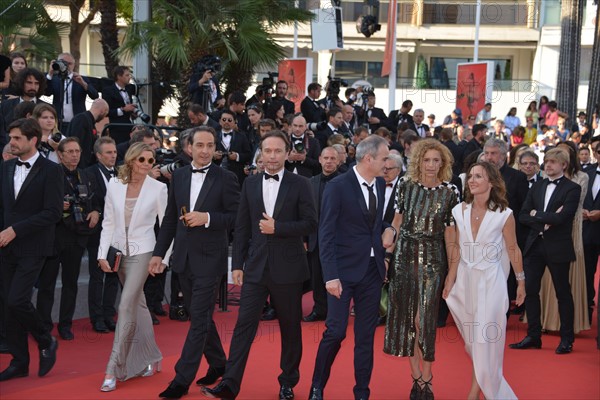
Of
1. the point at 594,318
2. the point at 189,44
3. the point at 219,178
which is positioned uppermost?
the point at 189,44

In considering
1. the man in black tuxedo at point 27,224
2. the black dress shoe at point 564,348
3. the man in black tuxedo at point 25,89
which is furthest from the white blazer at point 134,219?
the black dress shoe at point 564,348

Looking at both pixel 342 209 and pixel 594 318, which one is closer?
pixel 342 209

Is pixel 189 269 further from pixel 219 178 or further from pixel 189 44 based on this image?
pixel 189 44

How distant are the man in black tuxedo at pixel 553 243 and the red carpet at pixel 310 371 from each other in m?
0.23

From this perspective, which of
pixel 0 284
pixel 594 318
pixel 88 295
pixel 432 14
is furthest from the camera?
pixel 432 14

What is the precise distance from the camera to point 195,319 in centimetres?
623

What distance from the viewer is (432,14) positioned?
1491 inches

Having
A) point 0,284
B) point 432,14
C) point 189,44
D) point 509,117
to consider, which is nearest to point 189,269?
point 0,284

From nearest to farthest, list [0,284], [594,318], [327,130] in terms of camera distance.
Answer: [0,284] < [594,318] < [327,130]

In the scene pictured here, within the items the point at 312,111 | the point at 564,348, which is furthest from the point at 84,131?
the point at 564,348

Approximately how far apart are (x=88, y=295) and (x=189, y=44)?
17.7ft

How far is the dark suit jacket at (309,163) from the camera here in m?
10.2

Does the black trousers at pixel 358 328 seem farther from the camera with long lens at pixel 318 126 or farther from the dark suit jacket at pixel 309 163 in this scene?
the camera with long lens at pixel 318 126

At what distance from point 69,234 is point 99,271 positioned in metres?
0.63
